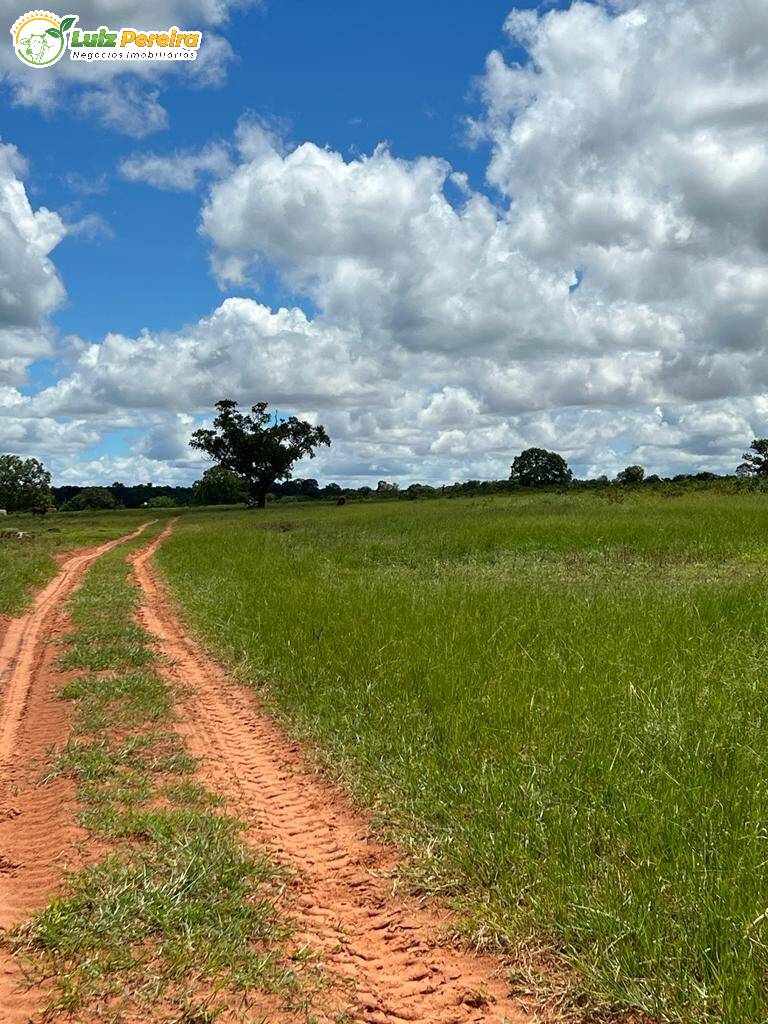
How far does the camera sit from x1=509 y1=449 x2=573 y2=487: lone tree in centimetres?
9625

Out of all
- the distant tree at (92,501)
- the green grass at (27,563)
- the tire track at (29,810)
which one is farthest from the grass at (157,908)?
the distant tree at (92,501)

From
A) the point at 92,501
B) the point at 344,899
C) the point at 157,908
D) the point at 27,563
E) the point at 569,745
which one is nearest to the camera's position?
the point at 157,908

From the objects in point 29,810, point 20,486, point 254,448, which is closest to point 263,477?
point 254,448

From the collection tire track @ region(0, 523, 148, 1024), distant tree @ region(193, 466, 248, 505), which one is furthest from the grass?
distant tree @ region(193, 466, 248, 505)

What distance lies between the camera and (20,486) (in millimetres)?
91812

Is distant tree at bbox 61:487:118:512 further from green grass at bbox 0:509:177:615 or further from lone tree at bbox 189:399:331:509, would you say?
green grass at bbox 0:509:177:615

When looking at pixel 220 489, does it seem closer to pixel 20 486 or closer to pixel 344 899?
pixel 20 486

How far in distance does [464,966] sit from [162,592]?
14.0 meters

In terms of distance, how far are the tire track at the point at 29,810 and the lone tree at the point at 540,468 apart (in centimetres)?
8997

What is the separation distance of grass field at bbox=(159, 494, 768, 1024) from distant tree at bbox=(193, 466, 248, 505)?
3162 inches

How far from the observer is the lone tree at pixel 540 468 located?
9625cm

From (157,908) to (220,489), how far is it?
93.3 metres

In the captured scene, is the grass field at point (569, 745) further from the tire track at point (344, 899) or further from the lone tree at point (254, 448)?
the lone tree at point (254, 448)

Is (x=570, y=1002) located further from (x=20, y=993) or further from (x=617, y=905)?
(x=20, y=993)
